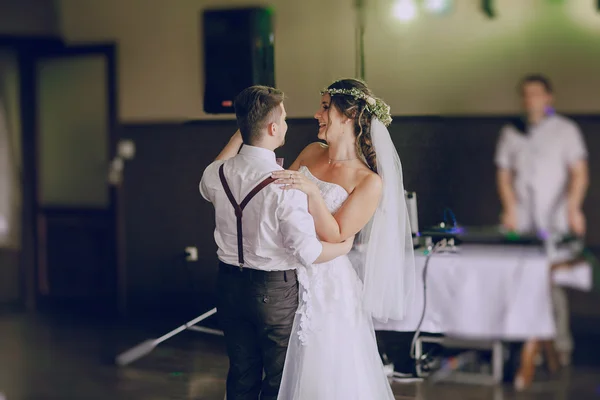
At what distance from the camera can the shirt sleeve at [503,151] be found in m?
3.22

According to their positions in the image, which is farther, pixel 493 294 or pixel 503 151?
pixel 503 151

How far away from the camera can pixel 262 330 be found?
2.29 meters

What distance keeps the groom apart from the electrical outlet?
4.17 ft

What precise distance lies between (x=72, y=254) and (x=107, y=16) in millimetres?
1766

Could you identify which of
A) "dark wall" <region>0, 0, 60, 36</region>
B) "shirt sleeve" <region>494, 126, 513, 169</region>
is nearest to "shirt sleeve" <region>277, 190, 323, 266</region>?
"shirt sleeve" <region>494, 126, 513, 169</region>

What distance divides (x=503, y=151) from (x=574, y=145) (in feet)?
1.05

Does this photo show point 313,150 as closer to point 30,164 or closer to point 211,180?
point 211,180

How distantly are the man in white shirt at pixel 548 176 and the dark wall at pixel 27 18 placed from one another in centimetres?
357

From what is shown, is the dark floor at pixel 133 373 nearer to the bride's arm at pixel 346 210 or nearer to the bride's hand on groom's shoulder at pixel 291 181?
the bride's arm at pixel 346 210

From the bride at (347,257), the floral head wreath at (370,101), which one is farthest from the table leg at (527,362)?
the floral head wreath at (370,101)

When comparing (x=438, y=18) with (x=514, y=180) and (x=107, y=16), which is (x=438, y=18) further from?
(x=107, y=16)

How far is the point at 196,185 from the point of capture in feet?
12.0

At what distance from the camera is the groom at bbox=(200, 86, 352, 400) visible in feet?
7.23

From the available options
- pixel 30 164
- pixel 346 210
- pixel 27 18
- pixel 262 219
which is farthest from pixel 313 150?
pixel 27 18
